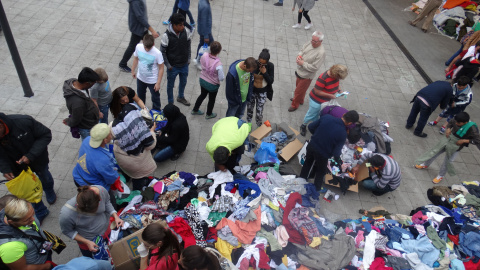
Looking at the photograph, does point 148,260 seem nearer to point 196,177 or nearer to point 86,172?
point 86,172

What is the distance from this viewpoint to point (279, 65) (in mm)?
8586

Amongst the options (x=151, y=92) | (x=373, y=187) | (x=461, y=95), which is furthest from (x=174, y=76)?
(x=461, y=95)

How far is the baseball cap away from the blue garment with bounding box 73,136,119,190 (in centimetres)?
9

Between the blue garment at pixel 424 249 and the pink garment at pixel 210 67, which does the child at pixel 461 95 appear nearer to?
the blue garment at pixel 424 249

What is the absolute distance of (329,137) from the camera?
4.92 metres

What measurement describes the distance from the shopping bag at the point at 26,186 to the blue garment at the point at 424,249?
208 inches

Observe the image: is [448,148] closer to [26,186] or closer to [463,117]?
[463,117]

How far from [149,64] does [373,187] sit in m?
4.64

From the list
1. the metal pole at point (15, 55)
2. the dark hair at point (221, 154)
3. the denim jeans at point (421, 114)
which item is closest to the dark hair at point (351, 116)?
the dark hair at point (221, 154)

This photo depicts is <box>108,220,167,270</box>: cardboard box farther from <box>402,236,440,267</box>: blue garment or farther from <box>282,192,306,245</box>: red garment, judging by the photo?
<box>402,236,440,267</box>: blue garment

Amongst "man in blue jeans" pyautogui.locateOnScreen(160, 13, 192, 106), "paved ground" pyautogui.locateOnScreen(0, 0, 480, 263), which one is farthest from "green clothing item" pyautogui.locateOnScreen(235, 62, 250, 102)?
"man in blue jeans" pyautogui.locateOnScreen(160, 13, 192, 106)

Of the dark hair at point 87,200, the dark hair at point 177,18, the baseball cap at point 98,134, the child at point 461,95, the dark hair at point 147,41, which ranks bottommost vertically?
the child at point 461,95

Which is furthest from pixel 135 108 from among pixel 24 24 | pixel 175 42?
pixel 24 24

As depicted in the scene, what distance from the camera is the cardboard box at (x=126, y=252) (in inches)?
144
